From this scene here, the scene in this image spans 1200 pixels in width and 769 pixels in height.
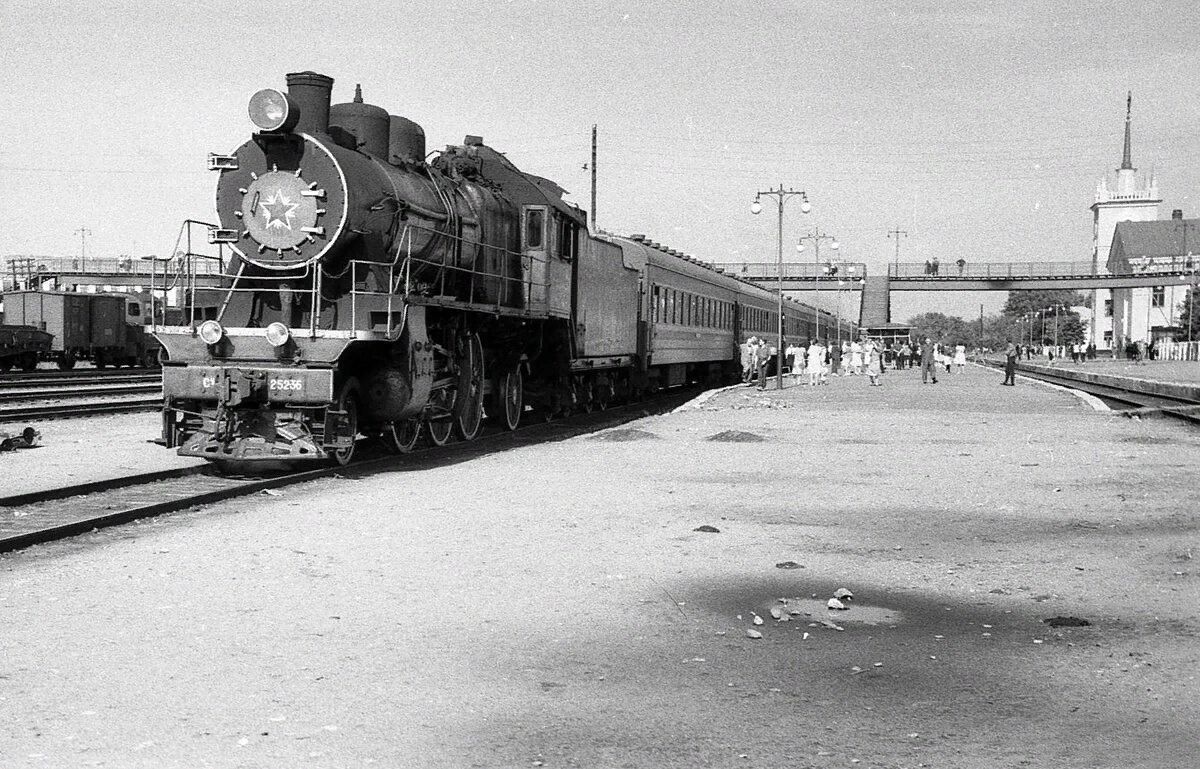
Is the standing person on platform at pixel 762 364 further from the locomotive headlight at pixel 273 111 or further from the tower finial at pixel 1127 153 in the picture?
the tower finial at pixel 1127 153

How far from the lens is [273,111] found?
12414mm

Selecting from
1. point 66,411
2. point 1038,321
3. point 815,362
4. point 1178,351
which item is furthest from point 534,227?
point 1038,321

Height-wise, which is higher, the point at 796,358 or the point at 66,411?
the point at 796,358

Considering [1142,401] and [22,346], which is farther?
[22,346]

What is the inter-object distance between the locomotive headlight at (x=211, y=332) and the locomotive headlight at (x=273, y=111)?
220 cm

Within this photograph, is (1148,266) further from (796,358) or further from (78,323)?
(78,323)

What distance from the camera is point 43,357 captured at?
141 ft

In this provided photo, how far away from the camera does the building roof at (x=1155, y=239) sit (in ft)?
436

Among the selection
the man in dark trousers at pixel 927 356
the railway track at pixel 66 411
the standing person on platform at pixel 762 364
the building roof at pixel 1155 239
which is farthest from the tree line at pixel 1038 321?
the railway track at pixel 66 411

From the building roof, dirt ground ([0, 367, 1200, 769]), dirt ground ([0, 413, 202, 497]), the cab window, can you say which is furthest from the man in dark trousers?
the building roof

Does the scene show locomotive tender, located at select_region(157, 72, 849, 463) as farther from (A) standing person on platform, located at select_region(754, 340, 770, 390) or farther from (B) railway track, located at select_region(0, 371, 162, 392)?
(B) railway track, located at select_region(0, 371, 162, 392)

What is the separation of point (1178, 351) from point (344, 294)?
88.6 metres

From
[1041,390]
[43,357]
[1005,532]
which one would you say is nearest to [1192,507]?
[1005,532]

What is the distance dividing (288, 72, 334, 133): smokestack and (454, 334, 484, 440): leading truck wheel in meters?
3.51
